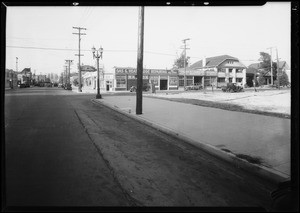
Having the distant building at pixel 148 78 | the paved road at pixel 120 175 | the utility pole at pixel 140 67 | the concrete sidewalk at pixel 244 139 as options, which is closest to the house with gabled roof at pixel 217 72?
the distant building at pixel 148 78

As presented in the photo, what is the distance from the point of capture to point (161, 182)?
4410 millimetres

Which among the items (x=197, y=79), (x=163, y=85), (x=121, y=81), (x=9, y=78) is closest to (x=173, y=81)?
(x=163, y=85)

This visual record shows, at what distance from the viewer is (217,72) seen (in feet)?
207

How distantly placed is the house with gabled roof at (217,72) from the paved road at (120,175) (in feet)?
171

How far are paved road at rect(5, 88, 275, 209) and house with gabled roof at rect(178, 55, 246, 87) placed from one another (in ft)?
171

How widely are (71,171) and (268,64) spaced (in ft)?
219

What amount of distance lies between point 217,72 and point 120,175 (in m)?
62.0

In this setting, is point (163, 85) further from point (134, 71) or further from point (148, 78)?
point (134, 71)

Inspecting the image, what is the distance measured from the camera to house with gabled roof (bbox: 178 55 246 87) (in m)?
59.8

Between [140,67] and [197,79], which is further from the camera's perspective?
[197,79]

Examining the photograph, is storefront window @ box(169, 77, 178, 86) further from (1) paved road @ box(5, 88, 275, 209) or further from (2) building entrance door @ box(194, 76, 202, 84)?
(1) paved road @ box(5, 88, 275, 209)

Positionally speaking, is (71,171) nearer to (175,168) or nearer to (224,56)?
(175,168)

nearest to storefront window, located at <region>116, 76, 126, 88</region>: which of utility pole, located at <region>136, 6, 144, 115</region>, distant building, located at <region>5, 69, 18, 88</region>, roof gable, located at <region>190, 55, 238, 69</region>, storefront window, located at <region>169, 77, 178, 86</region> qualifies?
storefront window, located at <region>169, 77, 178, 86</region>
